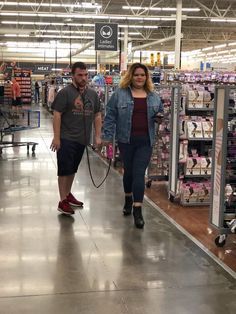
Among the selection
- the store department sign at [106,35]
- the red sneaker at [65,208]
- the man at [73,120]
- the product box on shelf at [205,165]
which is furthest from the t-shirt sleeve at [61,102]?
the store department sign at [106,35]

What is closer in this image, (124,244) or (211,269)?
(211,269)

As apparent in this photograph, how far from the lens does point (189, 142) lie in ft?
19.0

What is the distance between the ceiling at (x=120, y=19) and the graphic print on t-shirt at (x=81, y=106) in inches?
461

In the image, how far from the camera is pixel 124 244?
4.14m

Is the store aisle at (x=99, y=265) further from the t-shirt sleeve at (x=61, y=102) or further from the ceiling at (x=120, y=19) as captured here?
the ceiling at (x=120, y=19)

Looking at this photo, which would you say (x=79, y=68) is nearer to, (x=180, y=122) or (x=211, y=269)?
(x=180, y=122)

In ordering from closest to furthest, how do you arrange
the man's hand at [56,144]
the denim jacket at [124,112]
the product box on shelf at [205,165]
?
the denim jacket at [124,112], the man's hand at [56,144], the product box on shelf at [205,165]

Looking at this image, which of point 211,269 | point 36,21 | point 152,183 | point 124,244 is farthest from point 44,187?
point 36,21

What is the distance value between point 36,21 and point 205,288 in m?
21.2

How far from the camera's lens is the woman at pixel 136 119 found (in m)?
4.53

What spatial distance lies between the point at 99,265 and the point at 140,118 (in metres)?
1.56

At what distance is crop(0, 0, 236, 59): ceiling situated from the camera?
59.9ft

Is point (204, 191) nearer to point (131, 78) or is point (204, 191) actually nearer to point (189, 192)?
point (189, 192)

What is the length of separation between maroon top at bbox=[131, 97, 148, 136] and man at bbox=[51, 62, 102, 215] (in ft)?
1.86
